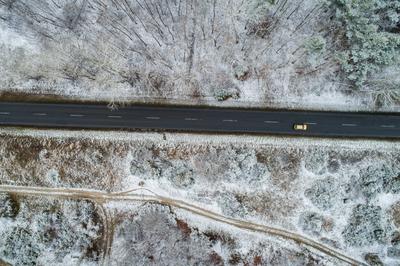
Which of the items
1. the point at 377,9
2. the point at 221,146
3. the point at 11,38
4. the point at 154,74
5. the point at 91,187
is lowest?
the point at 91,187

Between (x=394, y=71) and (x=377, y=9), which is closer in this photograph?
(x=377, y=9)

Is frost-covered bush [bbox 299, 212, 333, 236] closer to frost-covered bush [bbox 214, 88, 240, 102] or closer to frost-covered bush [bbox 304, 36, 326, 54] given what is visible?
frost-covered bush [bbox 214, 88, 240, 102]

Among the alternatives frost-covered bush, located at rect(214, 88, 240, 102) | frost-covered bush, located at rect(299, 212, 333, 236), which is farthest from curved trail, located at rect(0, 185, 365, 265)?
frost-covered bush, located at rect(214, 88, 240, 102)

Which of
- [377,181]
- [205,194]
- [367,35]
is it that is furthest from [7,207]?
[367,35]

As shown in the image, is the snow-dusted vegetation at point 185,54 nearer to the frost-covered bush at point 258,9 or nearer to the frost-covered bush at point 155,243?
the frost-covered bush at point 258,9

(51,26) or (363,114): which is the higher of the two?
(51,26)

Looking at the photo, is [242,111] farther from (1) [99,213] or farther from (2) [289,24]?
(1) [99,213]

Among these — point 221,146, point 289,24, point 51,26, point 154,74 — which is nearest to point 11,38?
point 51,26
